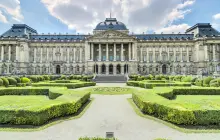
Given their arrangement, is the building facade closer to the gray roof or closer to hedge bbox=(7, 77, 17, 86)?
the gray roof

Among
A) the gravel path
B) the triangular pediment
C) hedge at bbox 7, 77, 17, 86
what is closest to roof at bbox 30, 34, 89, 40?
the triangular pediment

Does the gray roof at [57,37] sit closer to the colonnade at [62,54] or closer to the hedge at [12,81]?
the colonnade at [62,54]

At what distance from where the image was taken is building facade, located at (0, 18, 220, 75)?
6826cm

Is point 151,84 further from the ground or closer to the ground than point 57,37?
closer to the ground

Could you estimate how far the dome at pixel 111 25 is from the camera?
71000 millimetres

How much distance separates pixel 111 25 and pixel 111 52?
11752 millimetres

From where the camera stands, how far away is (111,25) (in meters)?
70.8

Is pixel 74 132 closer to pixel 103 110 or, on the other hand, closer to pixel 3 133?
pixel 3 133

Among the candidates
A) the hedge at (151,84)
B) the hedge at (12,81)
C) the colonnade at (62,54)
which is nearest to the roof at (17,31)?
the colonnade at (62,54)

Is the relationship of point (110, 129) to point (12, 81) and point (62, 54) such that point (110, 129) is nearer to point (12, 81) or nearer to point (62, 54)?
point (12, 81)

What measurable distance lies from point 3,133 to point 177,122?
32.2 ft

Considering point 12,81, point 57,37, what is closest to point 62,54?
point 57,37

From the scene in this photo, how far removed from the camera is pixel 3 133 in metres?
8.69

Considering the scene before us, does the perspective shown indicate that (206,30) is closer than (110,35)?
No
